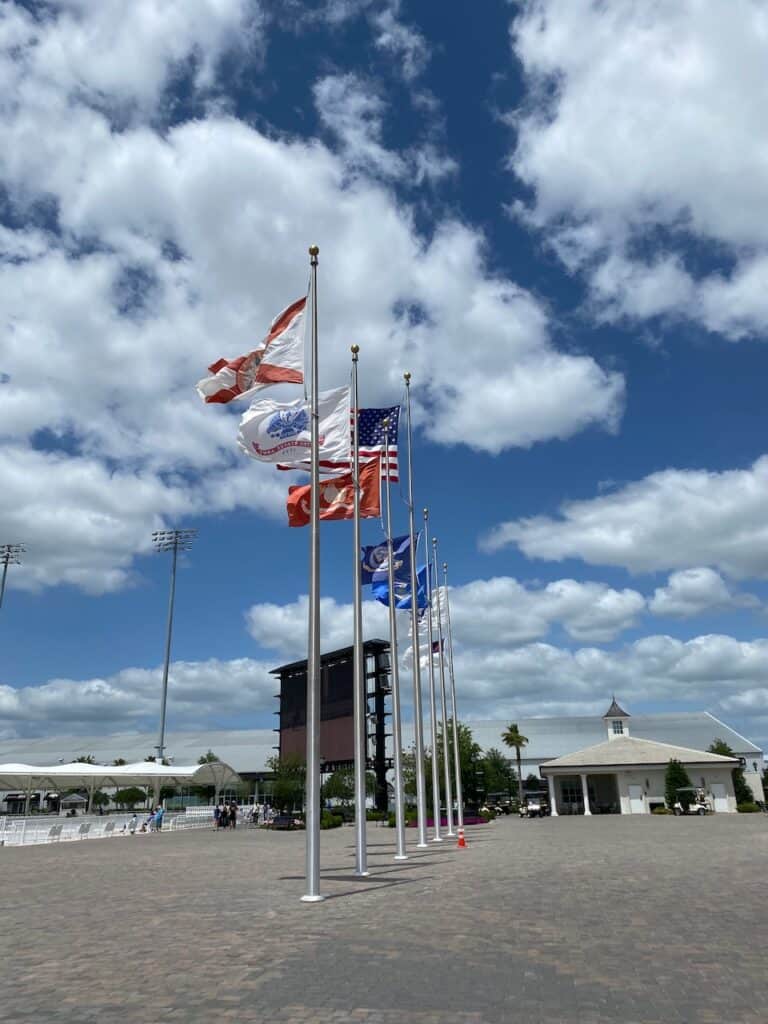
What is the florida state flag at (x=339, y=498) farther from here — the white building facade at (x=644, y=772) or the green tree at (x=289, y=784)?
the white building facade at (x=644, y=772)

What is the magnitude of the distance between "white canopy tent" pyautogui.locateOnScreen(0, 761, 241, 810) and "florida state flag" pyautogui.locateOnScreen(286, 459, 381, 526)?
94.5 feet

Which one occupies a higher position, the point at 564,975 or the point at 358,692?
the point at 358,692

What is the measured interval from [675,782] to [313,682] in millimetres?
52622

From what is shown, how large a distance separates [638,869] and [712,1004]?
12.2 m

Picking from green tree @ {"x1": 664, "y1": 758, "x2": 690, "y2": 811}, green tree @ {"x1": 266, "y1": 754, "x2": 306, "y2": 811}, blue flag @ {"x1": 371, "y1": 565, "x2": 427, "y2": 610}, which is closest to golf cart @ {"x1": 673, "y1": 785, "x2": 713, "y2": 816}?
green tree @ {"x1": 664, "y1": 758, "x2": 690, "y2": 811}

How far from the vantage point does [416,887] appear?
51.3ft

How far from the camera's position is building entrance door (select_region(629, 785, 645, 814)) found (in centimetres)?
6072

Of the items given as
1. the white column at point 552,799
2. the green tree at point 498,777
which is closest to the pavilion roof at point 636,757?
the white column at point 552,799

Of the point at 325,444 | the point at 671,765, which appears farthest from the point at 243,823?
the point at 325,444

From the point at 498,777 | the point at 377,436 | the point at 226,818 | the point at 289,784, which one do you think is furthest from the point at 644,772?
the point at 377,436

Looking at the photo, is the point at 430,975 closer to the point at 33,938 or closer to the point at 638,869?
the point at 33,938

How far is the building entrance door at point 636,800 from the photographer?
60719 millimetres

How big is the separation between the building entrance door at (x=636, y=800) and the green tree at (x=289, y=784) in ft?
79.6

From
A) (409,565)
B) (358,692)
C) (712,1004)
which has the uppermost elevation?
(409,565)
